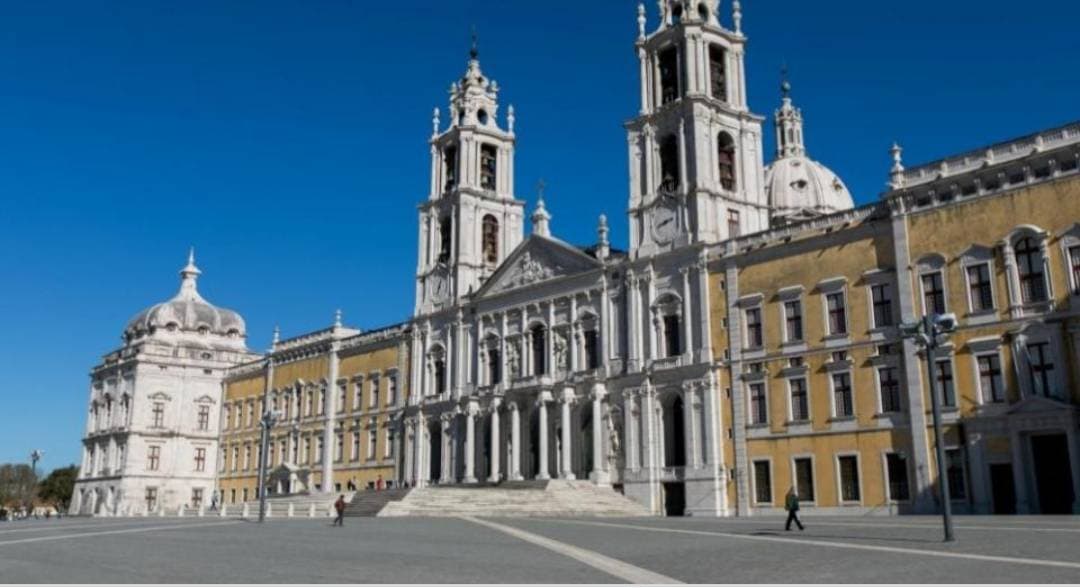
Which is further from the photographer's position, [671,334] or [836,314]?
[671,334]

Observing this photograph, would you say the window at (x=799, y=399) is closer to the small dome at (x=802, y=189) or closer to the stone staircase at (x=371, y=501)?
the stone staircase at (x=371, y=501)

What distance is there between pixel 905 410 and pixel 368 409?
123 ft

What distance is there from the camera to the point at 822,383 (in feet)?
135

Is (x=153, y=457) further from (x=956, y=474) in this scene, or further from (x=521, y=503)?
(x=956, y=474)

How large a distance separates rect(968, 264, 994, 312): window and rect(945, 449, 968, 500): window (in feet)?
17.5

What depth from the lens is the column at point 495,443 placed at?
178 feet

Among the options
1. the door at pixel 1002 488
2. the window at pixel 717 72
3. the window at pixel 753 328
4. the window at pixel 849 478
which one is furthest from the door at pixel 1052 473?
the window at pixel 717 72

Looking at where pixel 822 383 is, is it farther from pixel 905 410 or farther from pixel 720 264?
pixel 720 264

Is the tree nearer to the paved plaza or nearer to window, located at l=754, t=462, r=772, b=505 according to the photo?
window, located at l=754, t=462, r=772, b=505

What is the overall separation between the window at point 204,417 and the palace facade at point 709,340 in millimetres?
6296

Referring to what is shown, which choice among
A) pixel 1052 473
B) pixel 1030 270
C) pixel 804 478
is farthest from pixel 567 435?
pixel 1030 270

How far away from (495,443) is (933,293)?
82.7 ft

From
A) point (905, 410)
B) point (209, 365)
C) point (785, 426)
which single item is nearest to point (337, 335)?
point (209, 365)

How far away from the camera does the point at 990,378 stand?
36.1m
